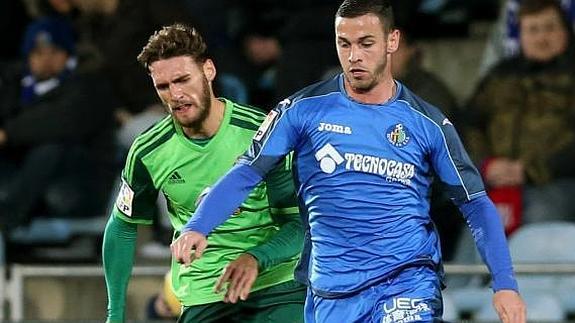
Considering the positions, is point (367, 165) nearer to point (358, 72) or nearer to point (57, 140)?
point (358, 72)

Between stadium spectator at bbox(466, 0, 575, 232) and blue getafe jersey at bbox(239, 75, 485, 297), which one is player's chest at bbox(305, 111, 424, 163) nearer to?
blue getafe jersey at bbox(239, 75, 485, 297)

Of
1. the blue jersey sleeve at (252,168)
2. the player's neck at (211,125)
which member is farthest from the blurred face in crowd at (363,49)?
the player's neck at (211,125)

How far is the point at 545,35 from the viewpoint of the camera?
28.6 ft

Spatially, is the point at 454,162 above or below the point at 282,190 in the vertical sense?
above

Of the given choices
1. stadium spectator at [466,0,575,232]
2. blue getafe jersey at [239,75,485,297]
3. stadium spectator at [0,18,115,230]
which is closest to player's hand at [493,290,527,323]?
blue getafe jersey at [239,75,485,297]

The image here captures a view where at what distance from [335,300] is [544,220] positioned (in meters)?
3.57

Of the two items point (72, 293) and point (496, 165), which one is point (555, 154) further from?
point (72, 293)

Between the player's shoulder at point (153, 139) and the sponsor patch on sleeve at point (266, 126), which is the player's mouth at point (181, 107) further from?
the sponsor patch on sleeve at point (266, 126)

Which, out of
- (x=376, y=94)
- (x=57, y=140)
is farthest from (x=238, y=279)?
(x=57, y=140)

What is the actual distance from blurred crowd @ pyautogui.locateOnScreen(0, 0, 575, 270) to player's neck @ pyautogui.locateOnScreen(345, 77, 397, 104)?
11.3 feet

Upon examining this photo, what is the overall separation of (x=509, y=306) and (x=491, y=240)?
0.23 m

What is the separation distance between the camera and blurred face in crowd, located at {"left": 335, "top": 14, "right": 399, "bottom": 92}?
201 inches

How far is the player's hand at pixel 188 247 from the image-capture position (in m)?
4.89

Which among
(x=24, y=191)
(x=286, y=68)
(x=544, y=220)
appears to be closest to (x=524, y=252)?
(x=544, y=220)
